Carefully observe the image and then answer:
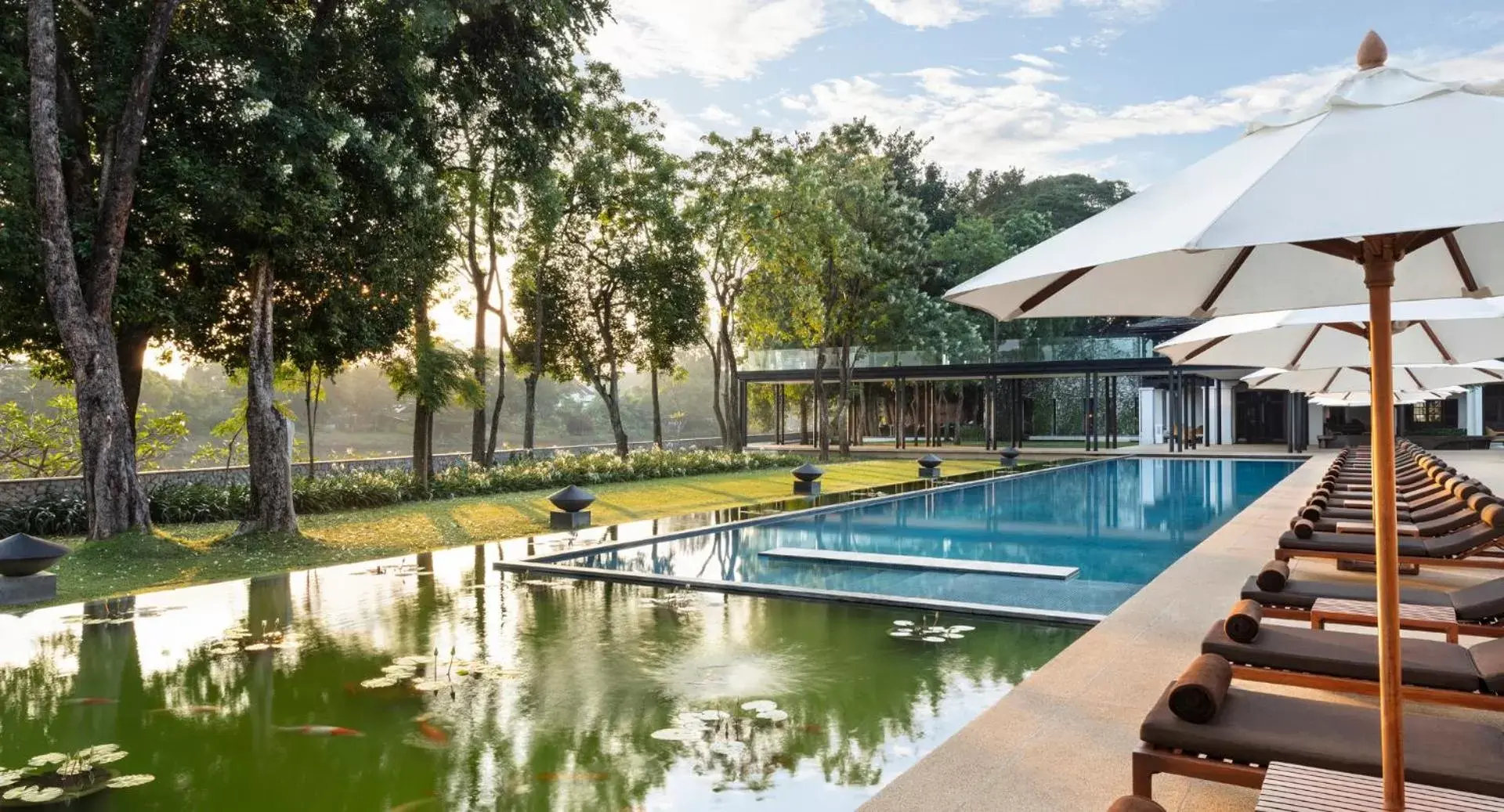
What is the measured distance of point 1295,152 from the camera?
2326 mm

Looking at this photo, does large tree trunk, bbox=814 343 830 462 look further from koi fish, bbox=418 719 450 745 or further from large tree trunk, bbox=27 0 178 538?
koi fish, bbox=418 719 450 745

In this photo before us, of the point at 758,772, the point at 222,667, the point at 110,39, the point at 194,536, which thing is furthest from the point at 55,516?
the point at 758,772

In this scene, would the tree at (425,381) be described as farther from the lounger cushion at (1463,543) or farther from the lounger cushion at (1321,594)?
the lounger cushion at (1463,543)

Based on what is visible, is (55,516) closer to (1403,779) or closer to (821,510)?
(821,510)

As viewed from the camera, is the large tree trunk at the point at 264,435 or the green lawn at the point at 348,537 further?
the large tree trunk at the point at 264,435

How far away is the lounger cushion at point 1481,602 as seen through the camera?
4895 millimetres

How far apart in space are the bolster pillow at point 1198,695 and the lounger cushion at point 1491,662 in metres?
1.26

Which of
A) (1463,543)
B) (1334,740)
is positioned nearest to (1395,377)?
(1463,543)

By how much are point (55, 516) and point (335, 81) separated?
7.16 meters

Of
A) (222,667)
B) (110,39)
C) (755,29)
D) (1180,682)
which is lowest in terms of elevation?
(222,667)

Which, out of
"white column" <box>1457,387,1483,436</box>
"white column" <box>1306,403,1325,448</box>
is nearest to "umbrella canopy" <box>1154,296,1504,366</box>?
"white column" <box>1306,403,1325,448</box>

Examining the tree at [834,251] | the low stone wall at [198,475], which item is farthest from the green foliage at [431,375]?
the tree at [834,251]

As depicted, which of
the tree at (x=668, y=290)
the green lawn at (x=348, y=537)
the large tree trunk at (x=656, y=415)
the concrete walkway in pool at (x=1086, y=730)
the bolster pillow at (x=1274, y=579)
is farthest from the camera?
the large tree trunk at (x=656, y=415)

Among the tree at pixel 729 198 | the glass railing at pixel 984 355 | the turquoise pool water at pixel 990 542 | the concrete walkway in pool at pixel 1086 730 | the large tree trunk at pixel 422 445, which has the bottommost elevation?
the turquoise pool water at pixel 990 542
